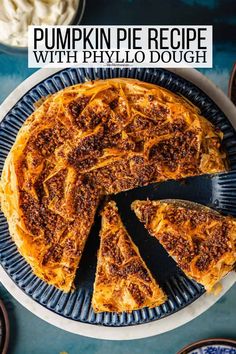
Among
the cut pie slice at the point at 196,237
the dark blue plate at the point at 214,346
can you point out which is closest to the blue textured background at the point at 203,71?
the dark blue plate at the point at 214,346

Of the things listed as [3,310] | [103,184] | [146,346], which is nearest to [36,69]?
[103,184]

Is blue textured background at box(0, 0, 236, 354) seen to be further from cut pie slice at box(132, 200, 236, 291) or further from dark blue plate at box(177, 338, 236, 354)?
cut pie slice at box(132, 200, 236, 291)

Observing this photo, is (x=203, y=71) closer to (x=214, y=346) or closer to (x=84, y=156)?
(x=84, y=156)

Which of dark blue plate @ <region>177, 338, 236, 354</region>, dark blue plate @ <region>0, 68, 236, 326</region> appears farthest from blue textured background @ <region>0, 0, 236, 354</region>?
dark blue plate @ <region>0, 68, 236, 326</region>

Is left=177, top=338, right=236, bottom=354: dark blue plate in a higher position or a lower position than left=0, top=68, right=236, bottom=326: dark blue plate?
lower

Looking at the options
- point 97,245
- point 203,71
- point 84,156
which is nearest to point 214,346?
point 97,245

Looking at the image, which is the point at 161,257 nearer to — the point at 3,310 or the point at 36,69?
the point at 3,310
